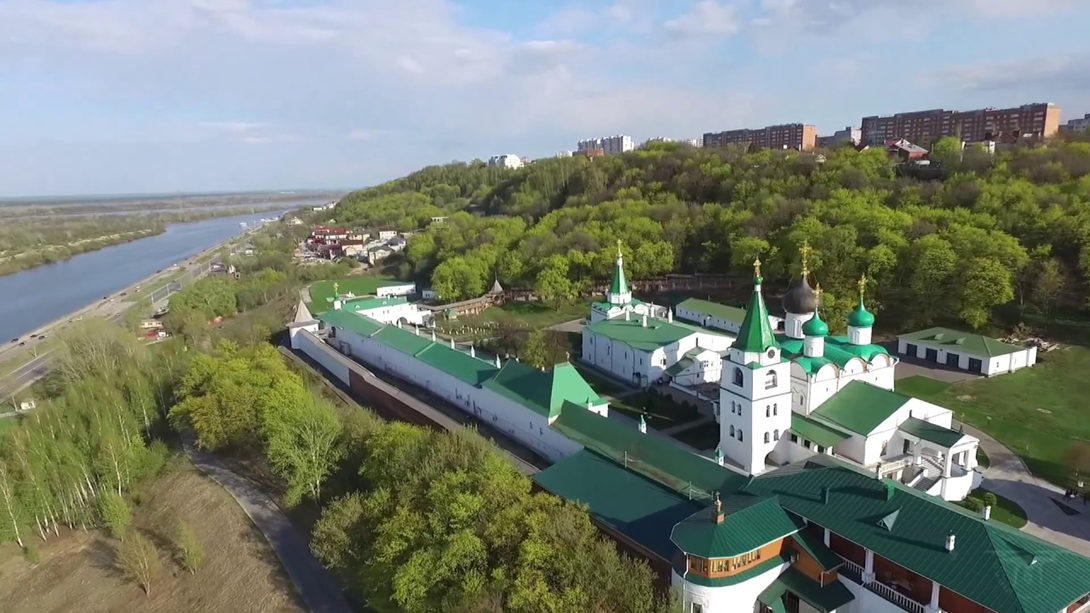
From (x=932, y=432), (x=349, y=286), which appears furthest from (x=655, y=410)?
(x=349, y=286)

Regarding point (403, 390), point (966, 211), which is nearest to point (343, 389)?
point (403, 390)

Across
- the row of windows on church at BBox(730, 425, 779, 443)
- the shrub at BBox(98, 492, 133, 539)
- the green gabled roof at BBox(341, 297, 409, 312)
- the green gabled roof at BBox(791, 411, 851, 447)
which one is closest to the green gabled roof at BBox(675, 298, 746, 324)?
the green gabled roof at BBox(791, 411, 851, 447)

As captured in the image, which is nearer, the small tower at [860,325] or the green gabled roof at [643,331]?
the small tower at [860,325]

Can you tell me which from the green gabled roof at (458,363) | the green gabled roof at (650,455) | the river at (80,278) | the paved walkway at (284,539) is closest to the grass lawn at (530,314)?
the green gabled roof at (458,363)

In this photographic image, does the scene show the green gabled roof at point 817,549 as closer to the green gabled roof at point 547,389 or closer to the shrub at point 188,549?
the green gabled roof at point 547,389

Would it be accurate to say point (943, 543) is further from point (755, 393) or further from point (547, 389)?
point (547, 389)

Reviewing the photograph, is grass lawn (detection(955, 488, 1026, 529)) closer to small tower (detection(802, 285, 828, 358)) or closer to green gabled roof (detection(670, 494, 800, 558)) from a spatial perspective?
small tower (detection(802, 285, 828, 358))

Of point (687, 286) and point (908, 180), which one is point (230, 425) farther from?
point (908, 180)
